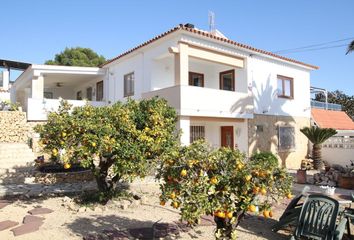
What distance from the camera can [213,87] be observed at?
746 inches

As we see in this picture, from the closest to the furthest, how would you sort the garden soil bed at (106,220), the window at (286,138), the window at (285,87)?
the garden soil bed at (106,220), the window at (286,138), the window at (285,87)

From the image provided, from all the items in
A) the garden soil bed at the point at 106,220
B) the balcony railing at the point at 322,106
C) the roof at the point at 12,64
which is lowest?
the garden soil bed at the point at 106,220

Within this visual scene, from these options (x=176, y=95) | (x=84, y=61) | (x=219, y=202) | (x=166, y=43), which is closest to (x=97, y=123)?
(x=219, y=202)

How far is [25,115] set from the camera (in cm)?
1717

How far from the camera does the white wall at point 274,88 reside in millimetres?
17953

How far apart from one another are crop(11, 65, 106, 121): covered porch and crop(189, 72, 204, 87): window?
608cm

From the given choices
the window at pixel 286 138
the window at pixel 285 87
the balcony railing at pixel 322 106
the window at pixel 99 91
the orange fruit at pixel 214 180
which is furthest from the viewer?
the balcony railing at pixel 322 106

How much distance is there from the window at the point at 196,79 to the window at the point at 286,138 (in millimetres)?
5892

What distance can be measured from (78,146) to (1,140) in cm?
1115

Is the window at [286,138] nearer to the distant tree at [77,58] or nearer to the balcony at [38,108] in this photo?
the balcony at [38,108]

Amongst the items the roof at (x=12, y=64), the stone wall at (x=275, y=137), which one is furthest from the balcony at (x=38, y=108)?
the roof at (x=12, y=64)

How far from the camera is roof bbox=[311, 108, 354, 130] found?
887 inches

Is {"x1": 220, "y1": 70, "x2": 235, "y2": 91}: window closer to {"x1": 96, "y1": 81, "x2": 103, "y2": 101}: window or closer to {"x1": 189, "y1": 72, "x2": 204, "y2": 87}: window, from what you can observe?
{"x1": 189, "y1": 72, "x2": 204, "y2": 87}: window

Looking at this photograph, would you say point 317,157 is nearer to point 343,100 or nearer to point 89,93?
point 89,93
